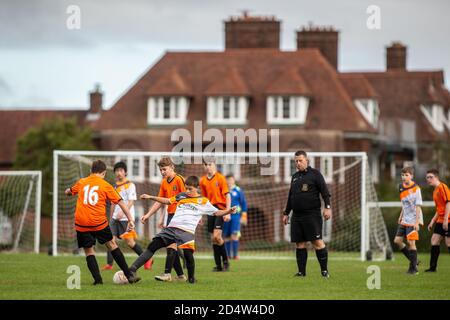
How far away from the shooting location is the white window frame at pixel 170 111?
225 feet

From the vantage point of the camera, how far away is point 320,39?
241 feet

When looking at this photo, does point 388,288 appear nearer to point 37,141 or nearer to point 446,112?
point 37,141

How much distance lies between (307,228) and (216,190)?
2.22m

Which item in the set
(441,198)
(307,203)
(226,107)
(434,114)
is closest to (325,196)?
(307,203)

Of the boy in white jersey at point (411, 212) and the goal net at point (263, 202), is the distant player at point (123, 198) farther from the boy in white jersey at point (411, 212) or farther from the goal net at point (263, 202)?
the boy in white jersey at point (411, 212)

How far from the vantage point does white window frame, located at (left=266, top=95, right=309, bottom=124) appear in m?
66.9

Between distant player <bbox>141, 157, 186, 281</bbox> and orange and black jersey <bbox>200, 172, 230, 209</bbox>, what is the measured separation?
149 centimetres

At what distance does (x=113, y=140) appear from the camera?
2682 inches

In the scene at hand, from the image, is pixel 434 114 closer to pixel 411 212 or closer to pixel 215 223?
pixel 411 212

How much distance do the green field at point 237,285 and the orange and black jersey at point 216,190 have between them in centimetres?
128

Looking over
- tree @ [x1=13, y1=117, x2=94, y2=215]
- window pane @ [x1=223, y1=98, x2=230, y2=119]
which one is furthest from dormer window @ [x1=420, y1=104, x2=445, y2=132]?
tree @ [x1=13, y1=117, x2=94, y2=215]

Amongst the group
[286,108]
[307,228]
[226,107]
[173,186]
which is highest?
[226,107]
